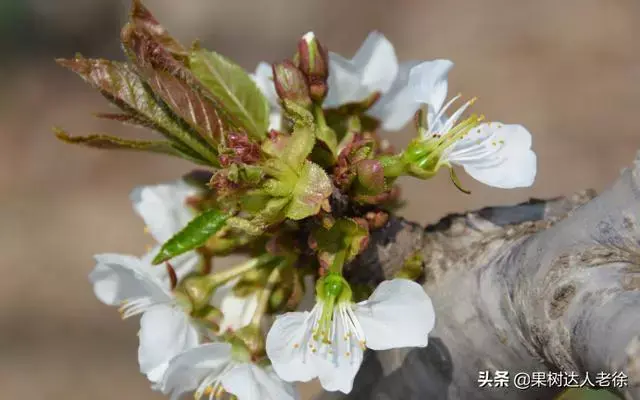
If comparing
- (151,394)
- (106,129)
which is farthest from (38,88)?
(151,394)

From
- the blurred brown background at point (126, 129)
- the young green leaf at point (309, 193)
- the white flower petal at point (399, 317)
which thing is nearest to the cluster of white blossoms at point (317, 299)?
the white flower petal at point (399, 317)

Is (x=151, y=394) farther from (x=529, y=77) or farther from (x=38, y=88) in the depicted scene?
(x=529, y=77)

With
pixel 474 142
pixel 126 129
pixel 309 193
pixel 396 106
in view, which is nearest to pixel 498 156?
pixel 474 142

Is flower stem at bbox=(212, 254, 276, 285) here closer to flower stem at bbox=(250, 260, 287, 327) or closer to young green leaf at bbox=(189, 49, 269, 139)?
flower stem at bbox=(250, 260, 287, 327)

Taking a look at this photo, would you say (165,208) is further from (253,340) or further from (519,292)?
(519,292)

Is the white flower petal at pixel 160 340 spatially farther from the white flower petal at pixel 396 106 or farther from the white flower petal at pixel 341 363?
the white flower petal at pixel 396 106

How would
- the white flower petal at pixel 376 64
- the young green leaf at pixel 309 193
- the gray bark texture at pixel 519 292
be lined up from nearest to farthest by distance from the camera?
the gray bark texture at pixel 519 292
the young green leaf at pixel 309 193
the white flower petal at pixel 376 64

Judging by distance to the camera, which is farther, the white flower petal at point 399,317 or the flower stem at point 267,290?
the flower stem at point 267,290
